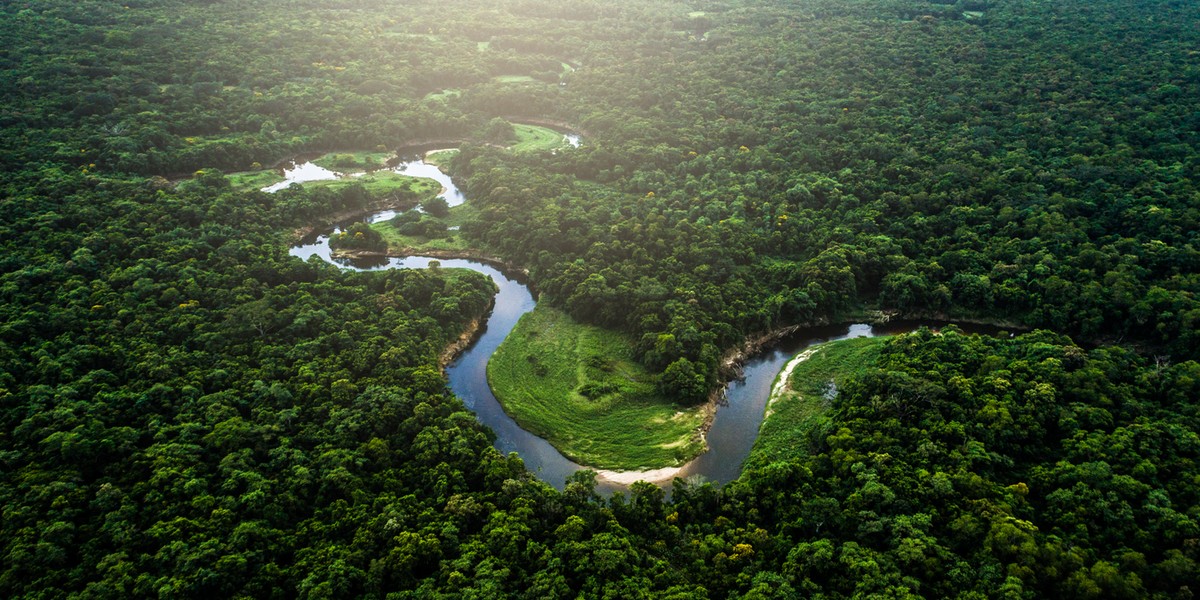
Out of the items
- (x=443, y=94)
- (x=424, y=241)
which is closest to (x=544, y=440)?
(x=424, y=241)

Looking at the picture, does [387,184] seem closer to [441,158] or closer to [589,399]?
[441,158]

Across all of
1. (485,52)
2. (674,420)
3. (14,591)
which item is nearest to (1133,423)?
(674,420)

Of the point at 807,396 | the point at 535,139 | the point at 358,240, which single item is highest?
the point at 535,139

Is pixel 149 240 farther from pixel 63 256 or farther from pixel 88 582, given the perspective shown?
pixel 88 582

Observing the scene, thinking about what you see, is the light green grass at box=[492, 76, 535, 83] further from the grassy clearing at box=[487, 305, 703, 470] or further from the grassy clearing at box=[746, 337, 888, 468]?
the grassy clearing at box=[746, 337, 888, 468]

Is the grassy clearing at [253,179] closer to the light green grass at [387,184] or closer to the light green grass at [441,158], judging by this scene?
the light green grass at [387,184]

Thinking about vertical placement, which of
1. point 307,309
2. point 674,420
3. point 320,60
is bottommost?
point 674,420

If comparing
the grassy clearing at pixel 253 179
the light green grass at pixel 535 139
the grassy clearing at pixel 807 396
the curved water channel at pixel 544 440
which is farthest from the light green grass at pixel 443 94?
the grassy clearing at pixel 807 396
